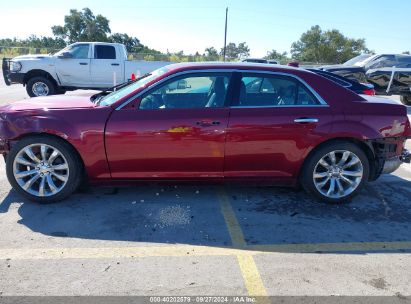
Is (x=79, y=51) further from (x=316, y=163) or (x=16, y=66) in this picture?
(x=316, y=163)

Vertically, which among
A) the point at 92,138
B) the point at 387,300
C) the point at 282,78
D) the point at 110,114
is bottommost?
the point at 387,300

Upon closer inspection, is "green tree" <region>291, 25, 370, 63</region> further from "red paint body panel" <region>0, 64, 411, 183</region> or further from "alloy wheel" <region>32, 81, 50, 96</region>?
"red paint body panel" <region>0, 64, 411, 183</region>

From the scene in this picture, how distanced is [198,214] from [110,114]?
1442mm

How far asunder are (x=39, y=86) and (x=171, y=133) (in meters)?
9.51

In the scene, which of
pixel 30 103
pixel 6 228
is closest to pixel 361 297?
pixel 6 228

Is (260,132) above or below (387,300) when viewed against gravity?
above

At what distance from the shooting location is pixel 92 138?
4.14 meters

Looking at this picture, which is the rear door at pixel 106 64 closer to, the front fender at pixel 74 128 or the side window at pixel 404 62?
the front fender at pixel 74 128

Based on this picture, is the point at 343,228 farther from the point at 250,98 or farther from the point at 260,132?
the point at 250,98

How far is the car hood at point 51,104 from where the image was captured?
169 inches

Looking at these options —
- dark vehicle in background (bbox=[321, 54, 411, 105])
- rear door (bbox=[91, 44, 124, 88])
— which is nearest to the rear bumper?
dark vehicle in background (bbox=[321, 54, 411, 105])

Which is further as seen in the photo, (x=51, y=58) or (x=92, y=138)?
(x=51, y=58)

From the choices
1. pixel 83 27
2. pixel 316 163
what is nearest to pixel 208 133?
pixel 316 163

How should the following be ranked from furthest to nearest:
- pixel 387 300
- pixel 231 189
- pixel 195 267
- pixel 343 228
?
1. pixel 231 189
2. pixel 343 228
3. pixel 195 267
4. pixel 387 300
